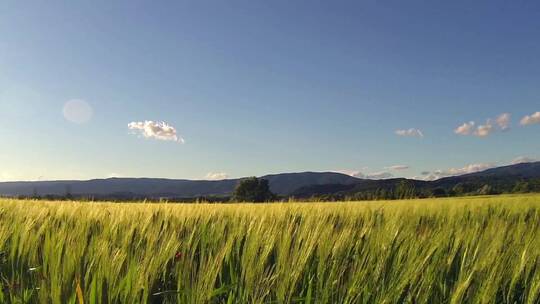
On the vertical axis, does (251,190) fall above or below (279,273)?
above

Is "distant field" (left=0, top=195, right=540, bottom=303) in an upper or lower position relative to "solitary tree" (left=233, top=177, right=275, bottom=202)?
lower

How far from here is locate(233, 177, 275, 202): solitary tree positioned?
71062mm

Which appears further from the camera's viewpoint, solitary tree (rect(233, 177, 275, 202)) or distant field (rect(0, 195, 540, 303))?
solitary tree (rect(233, 177, 275, 202))

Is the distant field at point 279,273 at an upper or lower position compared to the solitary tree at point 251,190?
lower

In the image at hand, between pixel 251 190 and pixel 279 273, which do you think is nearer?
pixel 279 273

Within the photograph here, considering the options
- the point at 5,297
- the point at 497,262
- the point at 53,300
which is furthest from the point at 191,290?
the point at 497,262

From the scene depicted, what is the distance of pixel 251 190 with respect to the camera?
73.4 meters

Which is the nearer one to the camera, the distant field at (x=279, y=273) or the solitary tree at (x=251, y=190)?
the distant field at (x=279, y=273)

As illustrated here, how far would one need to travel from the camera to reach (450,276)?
6.71ft

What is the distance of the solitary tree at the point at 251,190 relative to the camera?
2798 inches

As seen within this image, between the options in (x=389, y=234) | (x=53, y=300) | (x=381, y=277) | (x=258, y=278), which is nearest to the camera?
(x=53, y=300)

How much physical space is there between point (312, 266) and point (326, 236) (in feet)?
0.81

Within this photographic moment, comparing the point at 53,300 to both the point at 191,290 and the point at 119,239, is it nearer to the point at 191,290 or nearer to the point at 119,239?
the point at 191,290

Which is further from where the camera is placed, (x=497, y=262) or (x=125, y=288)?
(x=497, y=262)
